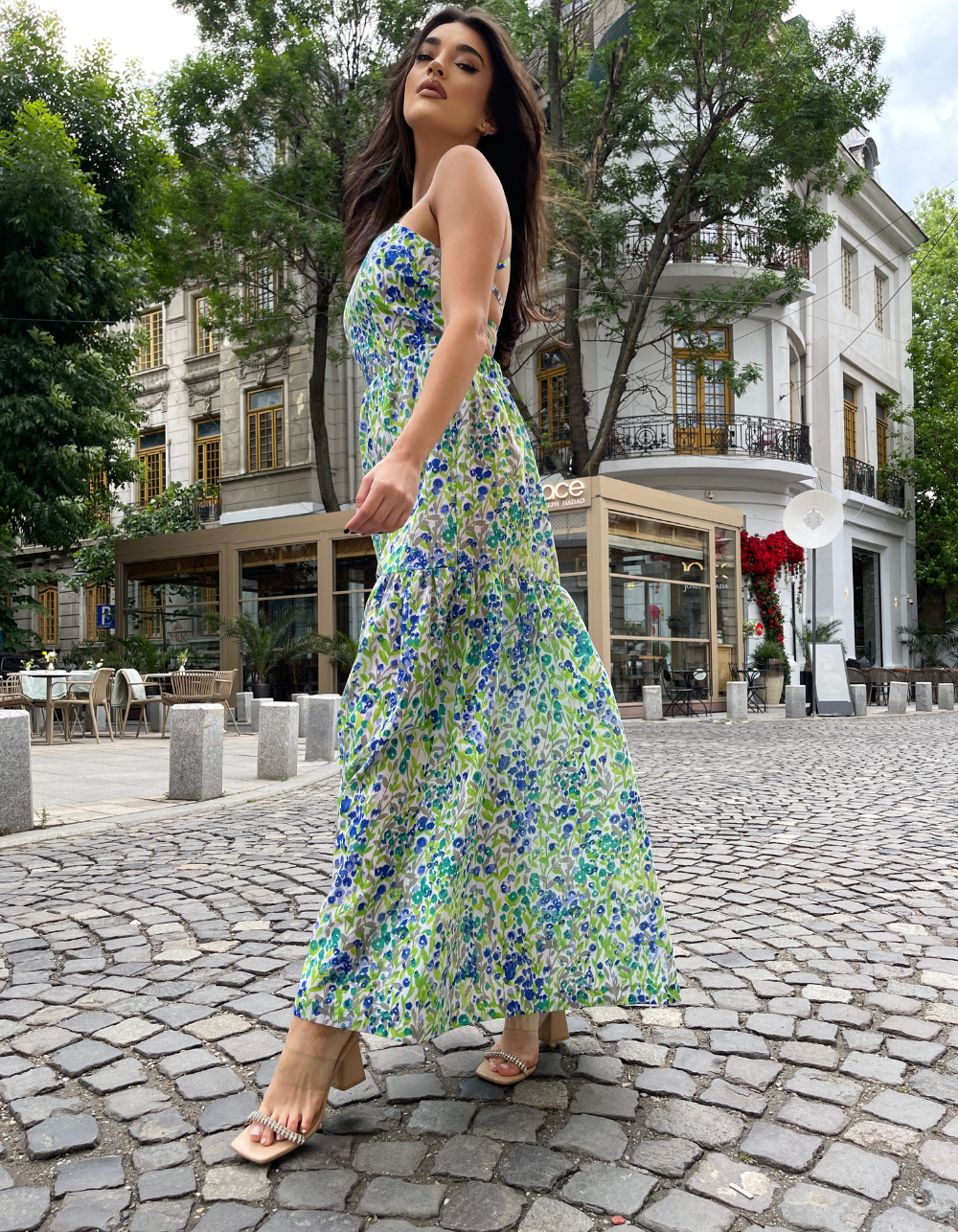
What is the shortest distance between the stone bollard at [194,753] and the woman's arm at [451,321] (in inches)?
197

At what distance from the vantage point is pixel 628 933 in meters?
1.90

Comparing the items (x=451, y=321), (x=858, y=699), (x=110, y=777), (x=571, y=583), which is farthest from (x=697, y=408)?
(x=451, y=321)

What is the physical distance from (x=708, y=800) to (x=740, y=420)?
17400 mm

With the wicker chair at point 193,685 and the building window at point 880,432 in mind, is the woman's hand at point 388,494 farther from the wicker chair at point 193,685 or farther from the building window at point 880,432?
the building window at point 880,432

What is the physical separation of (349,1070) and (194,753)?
4.89 m

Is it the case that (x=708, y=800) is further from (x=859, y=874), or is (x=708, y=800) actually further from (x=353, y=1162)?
(x=353, y=1162)

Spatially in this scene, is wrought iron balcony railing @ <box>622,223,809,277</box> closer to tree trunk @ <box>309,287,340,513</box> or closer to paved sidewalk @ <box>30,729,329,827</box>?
tree trunk @ <box>309,287,340,513</box>

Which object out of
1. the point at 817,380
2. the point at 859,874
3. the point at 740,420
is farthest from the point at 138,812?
the point at 817,380

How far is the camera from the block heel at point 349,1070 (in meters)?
1.81

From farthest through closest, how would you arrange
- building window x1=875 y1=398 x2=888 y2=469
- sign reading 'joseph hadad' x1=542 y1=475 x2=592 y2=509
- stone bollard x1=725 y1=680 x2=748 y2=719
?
building window x1=875 y1=398 x2=888 y2=469, stone bollard x1=725 y1=680 x2=748 y2=719, sign reading 'joseph hadad' x1=542 y1=475 x2=592 y2=509

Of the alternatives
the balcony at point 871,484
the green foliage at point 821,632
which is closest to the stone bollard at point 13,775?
the green foliage at point 821,632

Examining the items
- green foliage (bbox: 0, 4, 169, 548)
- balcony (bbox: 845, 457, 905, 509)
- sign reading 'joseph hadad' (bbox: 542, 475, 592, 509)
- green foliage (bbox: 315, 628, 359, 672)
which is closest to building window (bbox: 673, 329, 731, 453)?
balcony (bbox: 845, 457, 905, 509)

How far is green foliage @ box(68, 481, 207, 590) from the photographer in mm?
26625

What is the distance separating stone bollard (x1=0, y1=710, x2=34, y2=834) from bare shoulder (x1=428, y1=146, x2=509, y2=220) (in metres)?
4.11
